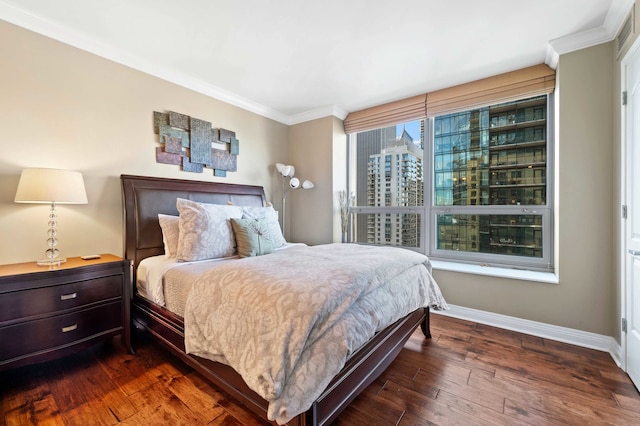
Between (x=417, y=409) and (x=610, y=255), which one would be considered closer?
(x=417, y=409)

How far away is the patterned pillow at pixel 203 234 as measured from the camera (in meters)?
2.18

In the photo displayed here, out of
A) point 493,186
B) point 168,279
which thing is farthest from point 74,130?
point 493,186

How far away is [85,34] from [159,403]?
9.21 ft

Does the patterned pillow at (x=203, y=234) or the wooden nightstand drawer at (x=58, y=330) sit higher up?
the patterned pillow at (x=203, y=234)

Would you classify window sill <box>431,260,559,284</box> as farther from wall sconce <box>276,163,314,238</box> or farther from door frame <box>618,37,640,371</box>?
wall sconce <box>276,163,314,238</box>

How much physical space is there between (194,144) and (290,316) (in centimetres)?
250

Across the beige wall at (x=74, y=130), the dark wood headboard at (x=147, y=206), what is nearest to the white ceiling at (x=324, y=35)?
the beige wall at (x=74, y=130)

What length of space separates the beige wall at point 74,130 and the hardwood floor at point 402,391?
3.13 ft

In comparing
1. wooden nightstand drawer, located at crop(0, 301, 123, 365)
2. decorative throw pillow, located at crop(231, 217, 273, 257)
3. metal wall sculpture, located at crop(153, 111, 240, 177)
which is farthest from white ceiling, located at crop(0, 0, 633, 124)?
wooden nightstand drawer, located at crop(0, 301, 123, 365)

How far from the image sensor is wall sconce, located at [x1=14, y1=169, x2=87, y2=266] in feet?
5.93

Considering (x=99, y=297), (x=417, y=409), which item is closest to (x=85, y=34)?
(x=99, y=297)

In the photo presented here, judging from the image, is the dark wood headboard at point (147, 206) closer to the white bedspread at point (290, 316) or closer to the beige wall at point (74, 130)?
the beige wall at point (74, 130)

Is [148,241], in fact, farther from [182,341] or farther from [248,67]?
[248,67]

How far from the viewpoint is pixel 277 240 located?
2.81 m
